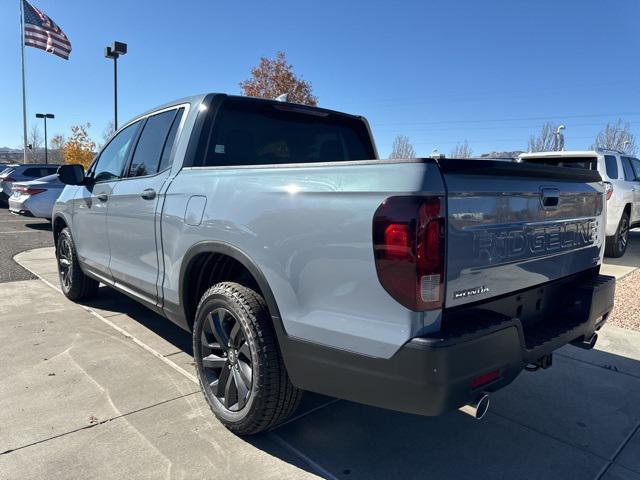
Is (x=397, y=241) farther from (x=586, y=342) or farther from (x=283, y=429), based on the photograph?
(x=586, y=342)

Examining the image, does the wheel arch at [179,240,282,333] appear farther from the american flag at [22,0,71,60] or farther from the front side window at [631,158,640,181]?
the american flag at [22,0,71,60]

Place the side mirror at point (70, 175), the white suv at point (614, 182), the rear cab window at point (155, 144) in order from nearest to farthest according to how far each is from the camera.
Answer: the rear cab window at point (155, 144)
the side mirror at point (70, 175)
the white suv at point (614, 182)

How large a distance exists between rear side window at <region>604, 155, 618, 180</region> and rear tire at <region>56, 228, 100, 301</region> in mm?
8483

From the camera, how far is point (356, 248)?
6.41 feet

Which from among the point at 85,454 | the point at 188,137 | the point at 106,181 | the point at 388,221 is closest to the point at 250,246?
the point at 388,221

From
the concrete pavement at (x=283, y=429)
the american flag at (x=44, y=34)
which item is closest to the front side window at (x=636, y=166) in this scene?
the concrete pavement at (x=283, y=429)

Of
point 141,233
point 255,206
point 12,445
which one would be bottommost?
point 12,445

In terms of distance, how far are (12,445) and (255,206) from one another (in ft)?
6.04

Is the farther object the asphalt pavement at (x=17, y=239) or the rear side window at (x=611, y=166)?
the rear side window at (x=611, y=166)

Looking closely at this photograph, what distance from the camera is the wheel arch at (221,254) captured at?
2.35m

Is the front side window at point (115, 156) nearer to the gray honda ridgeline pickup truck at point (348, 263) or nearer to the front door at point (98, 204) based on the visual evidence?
the front door at point (98, 204)

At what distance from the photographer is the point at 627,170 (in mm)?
9273

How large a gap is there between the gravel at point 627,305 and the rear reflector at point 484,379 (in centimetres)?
372

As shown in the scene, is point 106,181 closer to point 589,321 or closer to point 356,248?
point 356,248
